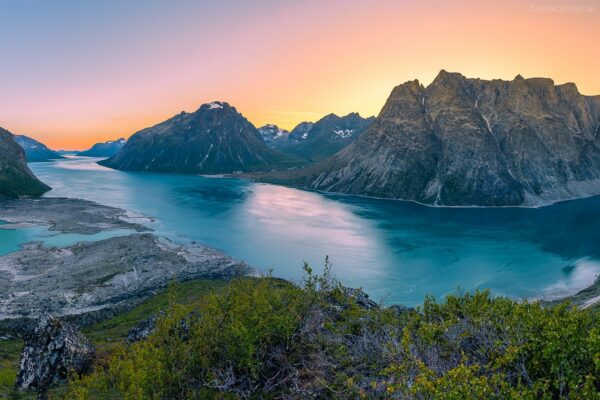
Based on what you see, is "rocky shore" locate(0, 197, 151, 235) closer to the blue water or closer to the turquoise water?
the turquoise water

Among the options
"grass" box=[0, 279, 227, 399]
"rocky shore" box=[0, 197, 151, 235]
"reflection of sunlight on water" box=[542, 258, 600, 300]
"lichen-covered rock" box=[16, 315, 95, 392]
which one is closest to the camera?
"lichen-covered rock" box=[16, 315, 95, 392]

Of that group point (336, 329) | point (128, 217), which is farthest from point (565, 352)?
point (128, 217)

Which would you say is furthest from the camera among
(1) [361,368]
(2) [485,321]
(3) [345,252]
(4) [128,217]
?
(4) [128,217]

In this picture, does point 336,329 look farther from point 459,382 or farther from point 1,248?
point 1,248

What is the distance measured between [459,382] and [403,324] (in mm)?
9442

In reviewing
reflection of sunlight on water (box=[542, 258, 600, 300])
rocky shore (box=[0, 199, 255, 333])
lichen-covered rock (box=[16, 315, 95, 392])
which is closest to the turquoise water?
rocky shore (box=[0, 199, 255, 333])

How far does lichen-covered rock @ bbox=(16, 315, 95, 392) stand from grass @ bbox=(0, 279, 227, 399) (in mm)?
1561

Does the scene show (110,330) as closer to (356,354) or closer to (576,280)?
(356,354)

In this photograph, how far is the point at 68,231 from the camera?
148500mm

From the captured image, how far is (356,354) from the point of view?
19250 mm

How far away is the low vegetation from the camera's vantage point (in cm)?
1459

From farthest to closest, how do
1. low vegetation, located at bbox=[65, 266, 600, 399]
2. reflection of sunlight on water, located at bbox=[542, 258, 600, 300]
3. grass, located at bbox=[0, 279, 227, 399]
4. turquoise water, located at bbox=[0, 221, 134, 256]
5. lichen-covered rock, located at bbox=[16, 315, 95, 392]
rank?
turquoise water, located at bbox=[0, 221, 134, 256] < reflection of sunlight on water, located at bbox=[542, 258, 600, 300] < grass, located at bbox=[0, 279, 227, 399] < lichen-covered rock, located at bbox=[16, 315, 95, 392] < low vegetation, located at bbox=[65, 266, 600, 399]

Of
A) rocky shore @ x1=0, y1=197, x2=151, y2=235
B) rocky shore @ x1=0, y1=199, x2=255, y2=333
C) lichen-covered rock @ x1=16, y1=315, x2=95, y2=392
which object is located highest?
lichen-covered rock @ x1=16, y1=315, x2=95, y2=392

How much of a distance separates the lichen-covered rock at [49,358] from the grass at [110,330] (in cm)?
156
